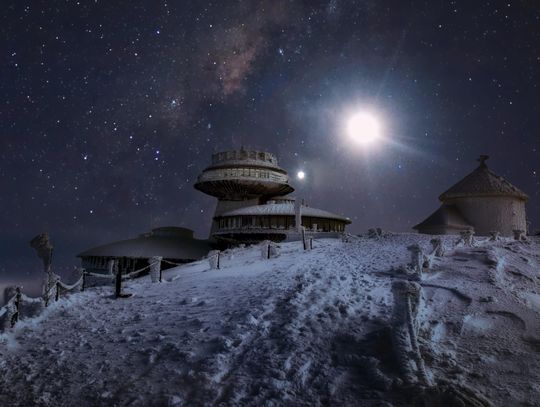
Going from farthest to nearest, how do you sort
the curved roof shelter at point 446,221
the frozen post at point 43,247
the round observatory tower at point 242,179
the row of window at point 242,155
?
the row of window at point 242,155, the round observatory tower at point 242,179, the curved roof shelter at point 446,221, the frozen post at point 43,247

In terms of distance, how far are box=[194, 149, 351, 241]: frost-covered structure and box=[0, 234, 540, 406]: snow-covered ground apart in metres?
24.1

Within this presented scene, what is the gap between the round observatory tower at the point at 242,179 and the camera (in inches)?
1718

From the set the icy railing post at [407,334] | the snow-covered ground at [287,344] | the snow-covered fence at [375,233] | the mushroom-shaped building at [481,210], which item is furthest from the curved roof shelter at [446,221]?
the icy railing post at [407,334]

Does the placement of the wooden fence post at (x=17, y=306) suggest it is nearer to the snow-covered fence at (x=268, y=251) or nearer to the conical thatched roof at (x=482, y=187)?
the snow-covered fence at (x=268, y=251)

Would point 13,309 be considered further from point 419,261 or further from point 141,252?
point 141,252

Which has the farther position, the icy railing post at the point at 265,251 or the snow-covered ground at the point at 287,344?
the icy railing post at the point at 265,251

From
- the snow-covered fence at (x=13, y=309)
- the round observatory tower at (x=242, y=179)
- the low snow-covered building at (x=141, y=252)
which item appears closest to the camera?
the snow-covered fence at (x=13, y=309)

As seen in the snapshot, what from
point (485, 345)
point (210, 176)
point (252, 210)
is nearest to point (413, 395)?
point (485, 345)

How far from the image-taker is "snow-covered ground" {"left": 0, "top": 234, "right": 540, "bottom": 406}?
244 inches

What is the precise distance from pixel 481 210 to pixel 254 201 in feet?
80.1

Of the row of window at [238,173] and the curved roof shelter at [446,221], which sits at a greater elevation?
the row of window at [238,173]

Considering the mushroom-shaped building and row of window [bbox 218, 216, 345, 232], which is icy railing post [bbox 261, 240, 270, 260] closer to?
row of window [bbox 218, 216, 345, 232]

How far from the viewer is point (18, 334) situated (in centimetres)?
997

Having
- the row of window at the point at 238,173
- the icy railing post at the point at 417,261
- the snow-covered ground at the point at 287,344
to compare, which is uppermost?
the row of window at the point at 238,173
